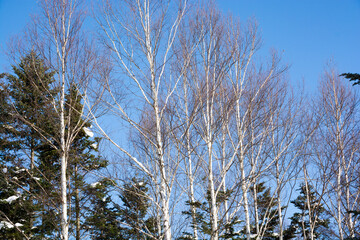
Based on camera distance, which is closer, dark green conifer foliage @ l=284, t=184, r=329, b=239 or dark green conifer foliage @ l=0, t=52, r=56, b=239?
dark green conifer foliage @ l=0, t=52, r=56, b=239

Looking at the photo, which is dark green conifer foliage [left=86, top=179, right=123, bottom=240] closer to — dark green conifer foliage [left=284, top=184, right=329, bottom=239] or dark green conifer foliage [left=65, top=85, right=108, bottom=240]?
dark green conifer foliage [left=65, top=85, right=108, bottom=240]

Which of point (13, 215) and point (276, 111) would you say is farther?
point (13, 215)

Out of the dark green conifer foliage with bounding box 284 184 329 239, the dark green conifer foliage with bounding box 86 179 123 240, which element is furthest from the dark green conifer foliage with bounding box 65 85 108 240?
the dark green conifer foliage with bounding box 284 184 329 239

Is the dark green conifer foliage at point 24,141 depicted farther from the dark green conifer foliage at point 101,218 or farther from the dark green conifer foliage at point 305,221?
the dark green conifer foliage at point 305,221

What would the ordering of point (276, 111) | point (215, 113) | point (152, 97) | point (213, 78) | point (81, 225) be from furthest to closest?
point (81, 225) < point (276, 111) < point (215, 113) < point (213, 78) < point (152, 97)

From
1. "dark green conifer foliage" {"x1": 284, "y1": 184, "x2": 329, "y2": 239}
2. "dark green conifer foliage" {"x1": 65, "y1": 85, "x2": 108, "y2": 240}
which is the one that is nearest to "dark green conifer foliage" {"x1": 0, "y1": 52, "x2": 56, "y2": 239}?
"dark green conifer foliage" {"x1": 65, "y1": 85, "x2": 108, "y2": 240}

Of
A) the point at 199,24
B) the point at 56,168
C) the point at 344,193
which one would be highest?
the point at 199,24

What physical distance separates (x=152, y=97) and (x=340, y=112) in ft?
24.8

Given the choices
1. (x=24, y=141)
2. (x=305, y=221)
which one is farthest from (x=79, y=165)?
(x=305, y=221)

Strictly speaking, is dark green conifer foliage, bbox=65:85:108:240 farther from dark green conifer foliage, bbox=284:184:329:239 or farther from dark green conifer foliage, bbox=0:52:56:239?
dark green conifer foliage, bbox=284:184:329:239

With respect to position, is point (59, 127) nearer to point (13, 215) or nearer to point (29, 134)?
point (29, 134)

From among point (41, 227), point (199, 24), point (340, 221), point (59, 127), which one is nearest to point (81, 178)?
point (41, 227)

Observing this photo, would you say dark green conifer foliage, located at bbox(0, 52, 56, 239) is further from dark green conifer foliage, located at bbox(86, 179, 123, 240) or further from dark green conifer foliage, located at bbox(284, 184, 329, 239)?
dark green conifer foliage, located at bbox(284, 184, 329, 239)

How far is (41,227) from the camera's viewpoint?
10617 mm
